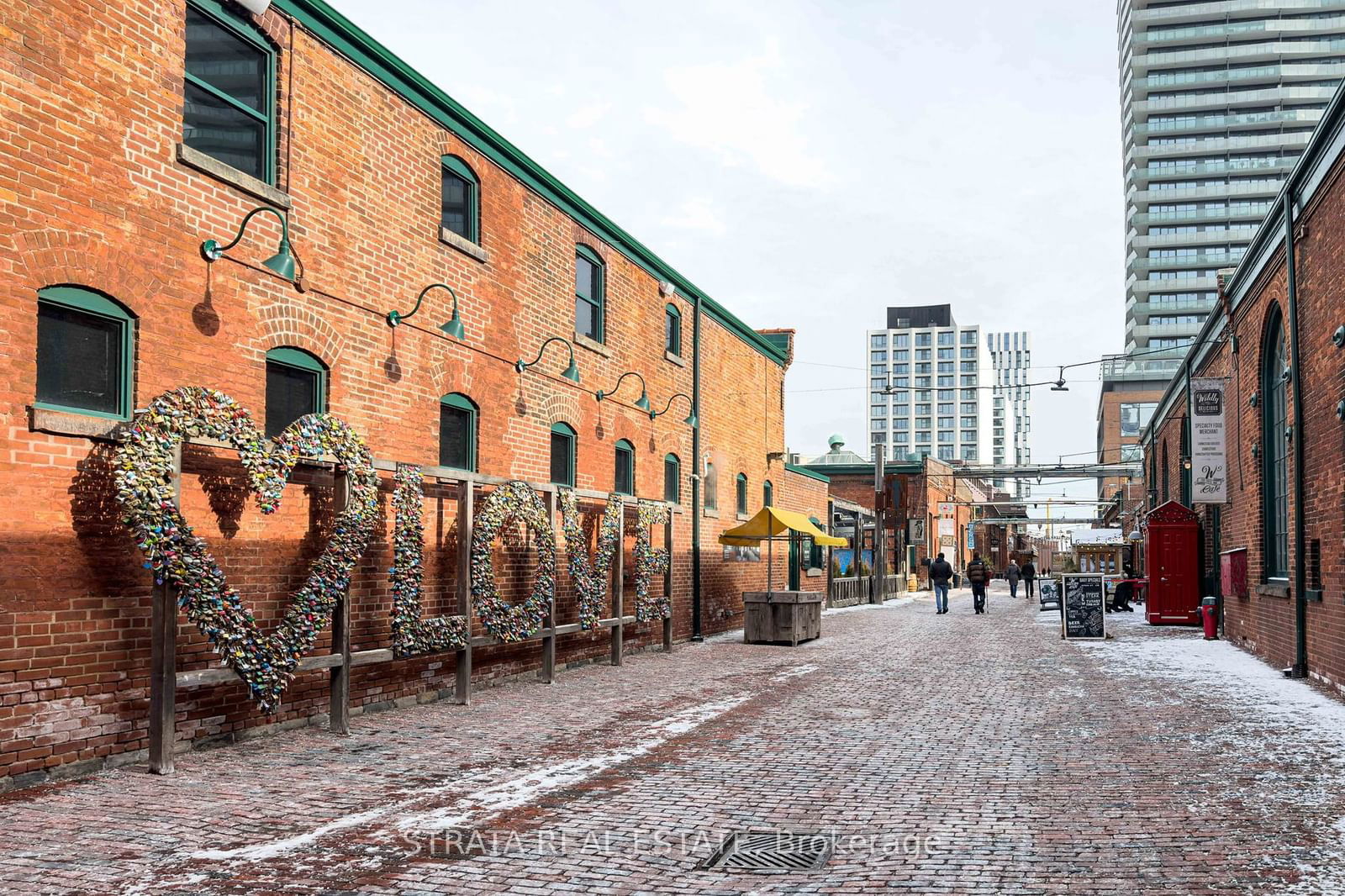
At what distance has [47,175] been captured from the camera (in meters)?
7.88

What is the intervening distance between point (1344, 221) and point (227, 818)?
12.2 m

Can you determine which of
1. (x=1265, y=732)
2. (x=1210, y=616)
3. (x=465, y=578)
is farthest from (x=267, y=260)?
(x=1210, y=616)

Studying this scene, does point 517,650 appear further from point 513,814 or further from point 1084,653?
point 1084,653

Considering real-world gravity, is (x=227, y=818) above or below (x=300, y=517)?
below

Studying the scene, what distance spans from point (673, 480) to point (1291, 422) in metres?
10.3

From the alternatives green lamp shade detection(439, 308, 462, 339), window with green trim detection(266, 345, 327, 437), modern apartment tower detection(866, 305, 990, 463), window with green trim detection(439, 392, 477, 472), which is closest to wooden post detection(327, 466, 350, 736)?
window with green trim detection(266, 345, 327, 437)

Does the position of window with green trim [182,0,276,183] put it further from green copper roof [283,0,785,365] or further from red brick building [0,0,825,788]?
green copper roof [283,0,785,365]

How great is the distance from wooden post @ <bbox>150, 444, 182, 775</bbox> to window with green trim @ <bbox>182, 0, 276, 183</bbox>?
3.06m

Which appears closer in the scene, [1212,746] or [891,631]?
[1212,746]

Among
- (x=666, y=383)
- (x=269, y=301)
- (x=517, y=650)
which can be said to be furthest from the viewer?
(x=666, y=383)

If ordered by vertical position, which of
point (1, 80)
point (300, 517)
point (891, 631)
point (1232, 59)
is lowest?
point (891, 631)

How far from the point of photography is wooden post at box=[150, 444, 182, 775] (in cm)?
811

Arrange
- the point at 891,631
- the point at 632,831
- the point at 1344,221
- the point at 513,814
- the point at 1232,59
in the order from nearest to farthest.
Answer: the point at 632,831
the point at 513,814
the point at 1344,221
the point at 891,631
the point at 1232,59

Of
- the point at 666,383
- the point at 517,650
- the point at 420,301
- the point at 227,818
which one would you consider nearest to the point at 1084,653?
the point at 666,383
